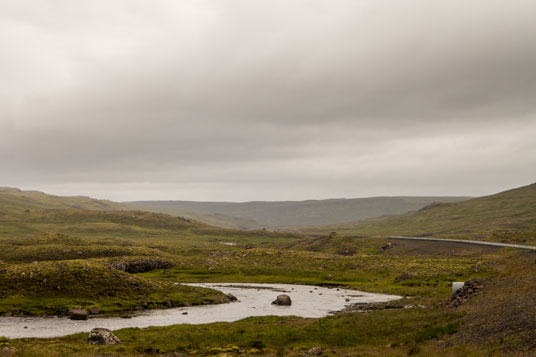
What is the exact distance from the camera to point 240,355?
44250mm

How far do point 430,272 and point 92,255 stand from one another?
11066 cm

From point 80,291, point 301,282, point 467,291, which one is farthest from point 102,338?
point 301,282

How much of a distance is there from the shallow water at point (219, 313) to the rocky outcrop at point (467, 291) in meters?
21.1

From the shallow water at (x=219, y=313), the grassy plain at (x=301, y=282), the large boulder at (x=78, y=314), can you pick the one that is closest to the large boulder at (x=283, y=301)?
the shallow water at (x=219, y=313)

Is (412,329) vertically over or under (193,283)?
over

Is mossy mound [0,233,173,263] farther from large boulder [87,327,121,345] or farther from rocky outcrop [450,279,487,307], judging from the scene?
rocky outcrop [450,279,487,307]

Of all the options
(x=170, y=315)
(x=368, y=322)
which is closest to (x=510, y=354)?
(x=368, y=322)

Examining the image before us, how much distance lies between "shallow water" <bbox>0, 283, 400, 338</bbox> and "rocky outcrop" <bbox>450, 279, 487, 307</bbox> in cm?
2109

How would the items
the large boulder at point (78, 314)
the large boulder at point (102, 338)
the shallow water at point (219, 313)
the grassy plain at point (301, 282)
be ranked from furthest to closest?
the large boulder at point (78, 314) < the shallow water at point (219, 313) < the large boulder at point (102, 338) < the grassy plain at point (301, 282)

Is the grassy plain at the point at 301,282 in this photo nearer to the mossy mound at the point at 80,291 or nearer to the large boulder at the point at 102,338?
the mossy mound at the point at 80,291

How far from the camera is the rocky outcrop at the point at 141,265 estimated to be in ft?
439

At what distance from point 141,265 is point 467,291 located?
339ft

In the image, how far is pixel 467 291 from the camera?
64562 millimetres

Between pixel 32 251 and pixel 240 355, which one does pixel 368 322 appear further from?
pixel 32 251
